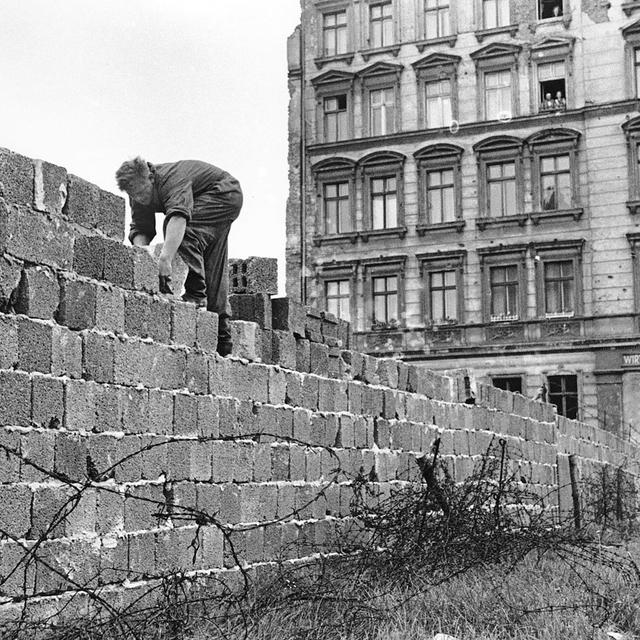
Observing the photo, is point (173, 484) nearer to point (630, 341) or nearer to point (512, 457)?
point (512, 457)

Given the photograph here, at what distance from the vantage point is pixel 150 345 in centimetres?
827

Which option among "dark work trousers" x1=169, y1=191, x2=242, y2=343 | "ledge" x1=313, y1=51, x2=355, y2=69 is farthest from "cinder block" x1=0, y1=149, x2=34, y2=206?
"ledge" x1=313, y1=51, x2=355, y2=69

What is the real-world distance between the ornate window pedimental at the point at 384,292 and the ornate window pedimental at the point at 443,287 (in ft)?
2.06

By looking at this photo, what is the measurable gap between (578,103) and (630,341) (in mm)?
6510

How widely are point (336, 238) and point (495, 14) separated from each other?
747 cm

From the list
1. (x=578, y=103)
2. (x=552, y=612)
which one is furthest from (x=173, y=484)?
(x=578, y=103)

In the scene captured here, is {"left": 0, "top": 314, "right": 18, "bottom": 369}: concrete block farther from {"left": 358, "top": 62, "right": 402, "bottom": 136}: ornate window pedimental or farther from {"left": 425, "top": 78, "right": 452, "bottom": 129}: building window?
{"left": 358, "top": 62, "right": 402, "bottom": 136}: ornate window pedimental

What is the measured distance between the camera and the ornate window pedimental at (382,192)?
34250mm

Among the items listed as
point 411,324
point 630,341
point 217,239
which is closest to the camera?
point 217,239

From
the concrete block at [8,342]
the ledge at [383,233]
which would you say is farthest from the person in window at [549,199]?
the concrete block at [8,342]

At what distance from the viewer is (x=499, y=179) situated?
A: 3356 cm

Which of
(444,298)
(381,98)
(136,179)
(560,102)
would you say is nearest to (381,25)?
(381,98)

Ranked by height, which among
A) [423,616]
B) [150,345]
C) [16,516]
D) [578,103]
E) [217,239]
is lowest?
[423,616]

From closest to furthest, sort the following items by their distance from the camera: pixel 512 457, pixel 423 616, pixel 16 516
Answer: pixel 16 516
pixel 423 616
pixel 512 457
